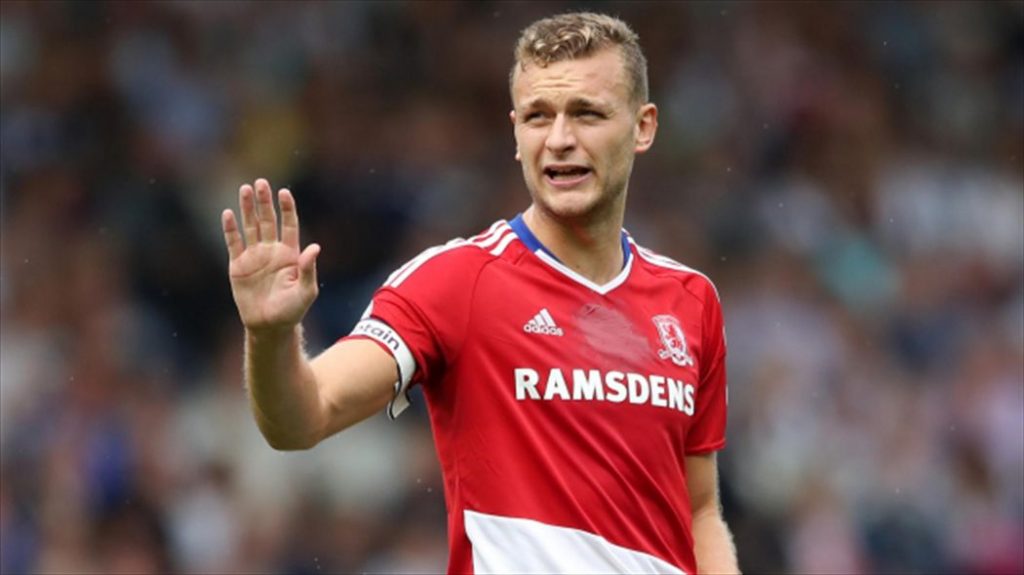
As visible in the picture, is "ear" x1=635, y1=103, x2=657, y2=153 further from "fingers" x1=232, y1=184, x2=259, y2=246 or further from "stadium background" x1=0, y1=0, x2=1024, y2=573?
"stadium background" x1=0, y1=0, x2=1024, y2=573

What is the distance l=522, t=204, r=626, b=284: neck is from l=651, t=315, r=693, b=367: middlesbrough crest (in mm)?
Answer: 174

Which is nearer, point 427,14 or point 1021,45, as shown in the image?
point 427,14

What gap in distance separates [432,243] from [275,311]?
6.37 m

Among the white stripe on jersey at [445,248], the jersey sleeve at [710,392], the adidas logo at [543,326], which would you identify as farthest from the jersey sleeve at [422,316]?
the jersey sleeve at [710,392]

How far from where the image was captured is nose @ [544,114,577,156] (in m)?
4.62

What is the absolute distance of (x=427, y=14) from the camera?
1108cm

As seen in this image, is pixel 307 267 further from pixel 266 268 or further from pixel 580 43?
pixel 580 43

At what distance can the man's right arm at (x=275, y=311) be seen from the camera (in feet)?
12.8

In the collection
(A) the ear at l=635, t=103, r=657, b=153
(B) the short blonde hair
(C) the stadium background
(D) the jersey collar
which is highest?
(B) the short blonde hair

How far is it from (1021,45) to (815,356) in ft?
9.50

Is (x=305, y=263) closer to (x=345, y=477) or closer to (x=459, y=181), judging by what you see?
(x=345, y=477)

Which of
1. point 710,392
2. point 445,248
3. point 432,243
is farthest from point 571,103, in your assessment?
point 432,243

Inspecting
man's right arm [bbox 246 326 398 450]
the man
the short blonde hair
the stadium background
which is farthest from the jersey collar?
the stadium background

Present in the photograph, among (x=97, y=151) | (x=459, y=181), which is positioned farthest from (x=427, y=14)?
(x=97, y=151)
